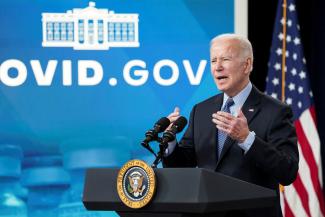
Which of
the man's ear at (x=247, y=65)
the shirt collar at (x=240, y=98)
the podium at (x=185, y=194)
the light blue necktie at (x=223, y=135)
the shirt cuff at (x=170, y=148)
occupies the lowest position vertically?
the podium at (x=185, y=194)

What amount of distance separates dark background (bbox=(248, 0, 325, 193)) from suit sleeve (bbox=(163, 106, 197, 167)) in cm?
278

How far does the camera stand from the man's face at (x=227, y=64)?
9.05 feet

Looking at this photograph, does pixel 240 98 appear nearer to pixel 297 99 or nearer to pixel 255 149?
pixel 255 149

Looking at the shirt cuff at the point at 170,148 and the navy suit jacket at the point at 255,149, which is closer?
the navy suit jacket at the point at 255,149

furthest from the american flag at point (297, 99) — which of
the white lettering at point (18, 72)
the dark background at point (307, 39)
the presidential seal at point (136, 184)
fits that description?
the presidential seal at point (136, 184)

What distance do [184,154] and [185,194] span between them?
0.70 m

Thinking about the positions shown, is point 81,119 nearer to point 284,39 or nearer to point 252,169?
point 284,39

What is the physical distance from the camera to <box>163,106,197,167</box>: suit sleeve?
9.32ft

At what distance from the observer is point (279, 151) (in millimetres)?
2561

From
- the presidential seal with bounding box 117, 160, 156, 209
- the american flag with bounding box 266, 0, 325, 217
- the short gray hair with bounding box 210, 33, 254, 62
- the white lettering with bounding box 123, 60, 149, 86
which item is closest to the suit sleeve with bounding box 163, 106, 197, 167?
the short gray hair with bounding box 210, 33, 254, 62

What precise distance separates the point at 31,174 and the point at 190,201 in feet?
9.08

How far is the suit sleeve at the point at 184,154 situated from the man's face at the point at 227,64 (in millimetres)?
298

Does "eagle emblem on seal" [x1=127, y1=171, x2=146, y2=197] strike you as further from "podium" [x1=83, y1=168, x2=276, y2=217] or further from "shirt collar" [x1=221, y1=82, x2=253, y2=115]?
"shirt collar" [x1=221, y1=82, x2=253, y2=115]

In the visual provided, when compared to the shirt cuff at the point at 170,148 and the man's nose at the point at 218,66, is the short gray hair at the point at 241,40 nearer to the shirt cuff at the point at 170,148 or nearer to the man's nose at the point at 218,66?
the man's nose at the point at 218,66
